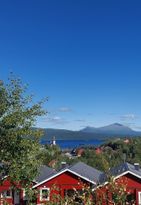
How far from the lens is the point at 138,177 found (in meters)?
46.2

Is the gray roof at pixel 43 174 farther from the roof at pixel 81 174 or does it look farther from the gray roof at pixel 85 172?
the gray roof at pixel 85 172

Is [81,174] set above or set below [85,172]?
below

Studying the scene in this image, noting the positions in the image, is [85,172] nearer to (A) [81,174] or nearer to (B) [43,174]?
(A) [81,174]

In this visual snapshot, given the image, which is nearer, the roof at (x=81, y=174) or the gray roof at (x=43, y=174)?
the roof at (x=81, y=174)

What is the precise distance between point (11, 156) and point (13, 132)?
200 cm

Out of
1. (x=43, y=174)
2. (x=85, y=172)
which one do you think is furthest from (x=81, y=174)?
(x=43, y=174)

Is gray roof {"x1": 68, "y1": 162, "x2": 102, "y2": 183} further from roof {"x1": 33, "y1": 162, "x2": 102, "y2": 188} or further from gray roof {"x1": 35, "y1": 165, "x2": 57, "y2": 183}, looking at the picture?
gray roof {"x1": 35, "y1": 165, "x2": 57, "y2": 183}

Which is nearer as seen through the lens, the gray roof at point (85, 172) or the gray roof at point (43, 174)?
the gray roof at point (43, 174)

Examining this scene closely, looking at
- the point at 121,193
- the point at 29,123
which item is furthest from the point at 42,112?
the point at 121,193

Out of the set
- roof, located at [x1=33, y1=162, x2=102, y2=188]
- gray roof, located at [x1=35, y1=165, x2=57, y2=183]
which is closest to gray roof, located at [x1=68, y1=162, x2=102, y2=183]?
roof, located at [x1=33, y1=162, x2=102, y2=188]

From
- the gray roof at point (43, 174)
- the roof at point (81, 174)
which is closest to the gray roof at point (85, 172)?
the roof at point (81, 174)

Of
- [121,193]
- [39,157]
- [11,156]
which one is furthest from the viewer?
[39,157]

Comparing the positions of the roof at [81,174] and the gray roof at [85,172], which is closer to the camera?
the roof at [81,174]

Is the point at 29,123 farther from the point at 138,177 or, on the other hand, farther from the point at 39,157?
the point at 138,177
